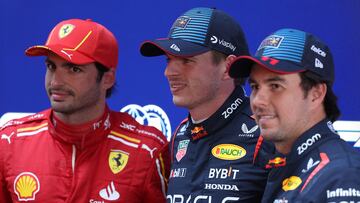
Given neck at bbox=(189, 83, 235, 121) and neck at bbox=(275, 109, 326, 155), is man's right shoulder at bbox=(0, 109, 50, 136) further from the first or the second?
neck at bbox=(275, 109, 326, 155)

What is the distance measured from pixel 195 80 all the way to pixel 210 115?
0.12m

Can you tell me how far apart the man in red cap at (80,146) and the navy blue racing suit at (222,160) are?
16 centimetres

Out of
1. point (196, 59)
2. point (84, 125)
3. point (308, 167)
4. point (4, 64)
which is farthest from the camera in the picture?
point (4, 64)

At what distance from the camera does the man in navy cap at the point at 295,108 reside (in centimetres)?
191

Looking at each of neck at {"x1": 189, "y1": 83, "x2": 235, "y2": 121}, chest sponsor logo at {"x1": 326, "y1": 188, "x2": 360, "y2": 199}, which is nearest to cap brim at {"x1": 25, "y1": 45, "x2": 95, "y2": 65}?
neck at {"x1": 189, "y1": 83, "x2": 235, "y2": 121}

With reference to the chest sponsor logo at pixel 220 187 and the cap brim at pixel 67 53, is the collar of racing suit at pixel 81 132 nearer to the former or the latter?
the cap brim at pixel 67 53

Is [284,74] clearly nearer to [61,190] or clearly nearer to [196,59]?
[196,59]

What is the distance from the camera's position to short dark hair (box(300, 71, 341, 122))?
1.95m

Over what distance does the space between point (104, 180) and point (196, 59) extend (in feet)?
1.70

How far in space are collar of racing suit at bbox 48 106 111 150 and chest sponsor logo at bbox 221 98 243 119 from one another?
457 mm

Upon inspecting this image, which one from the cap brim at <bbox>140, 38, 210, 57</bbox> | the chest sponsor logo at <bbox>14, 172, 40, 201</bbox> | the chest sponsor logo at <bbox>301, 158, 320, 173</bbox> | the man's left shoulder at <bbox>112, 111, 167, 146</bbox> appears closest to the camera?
the chest sponsor logo at <bbox>301, 158, 320, 173</bbox>

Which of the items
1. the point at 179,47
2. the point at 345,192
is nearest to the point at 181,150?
the point at 179,47

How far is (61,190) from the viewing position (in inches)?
96.7

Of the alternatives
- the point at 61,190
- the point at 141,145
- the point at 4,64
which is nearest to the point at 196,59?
the point at 141,145
